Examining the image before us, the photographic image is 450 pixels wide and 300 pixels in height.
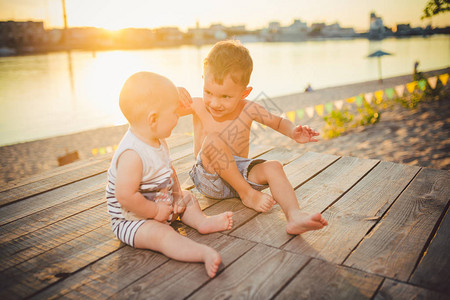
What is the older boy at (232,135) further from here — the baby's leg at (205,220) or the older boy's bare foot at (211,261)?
the older boy's bare foot at (211,261)

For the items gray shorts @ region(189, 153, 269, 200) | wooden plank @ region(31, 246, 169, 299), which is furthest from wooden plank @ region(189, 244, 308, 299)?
gray shorts @ region(189, 153, 269, 200)

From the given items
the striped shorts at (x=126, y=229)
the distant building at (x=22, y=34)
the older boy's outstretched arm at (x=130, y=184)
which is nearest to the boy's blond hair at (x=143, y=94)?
the older boy's outstretched arm at (x=130, y=184)

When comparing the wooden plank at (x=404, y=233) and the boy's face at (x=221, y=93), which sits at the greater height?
the boy's face at (x=221, y=93)

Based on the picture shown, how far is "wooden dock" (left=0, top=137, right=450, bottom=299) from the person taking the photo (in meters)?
1.55

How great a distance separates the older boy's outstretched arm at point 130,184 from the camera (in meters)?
1.79

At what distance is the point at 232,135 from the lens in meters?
2.64

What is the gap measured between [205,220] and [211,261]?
1.57ft

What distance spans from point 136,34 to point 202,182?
64281 millimetres

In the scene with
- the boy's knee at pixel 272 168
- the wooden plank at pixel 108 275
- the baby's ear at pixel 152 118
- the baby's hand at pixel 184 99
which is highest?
the baby's hand at pixel 184 99

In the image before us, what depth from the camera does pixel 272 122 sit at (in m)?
2.71

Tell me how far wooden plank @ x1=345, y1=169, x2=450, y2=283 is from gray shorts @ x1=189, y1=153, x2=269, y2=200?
2.92 feet

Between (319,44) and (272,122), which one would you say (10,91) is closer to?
(272,122)

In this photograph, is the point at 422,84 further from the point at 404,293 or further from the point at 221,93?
the point at 404,293

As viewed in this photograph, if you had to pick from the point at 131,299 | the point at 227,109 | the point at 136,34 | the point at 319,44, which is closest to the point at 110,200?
the point at 131,299
